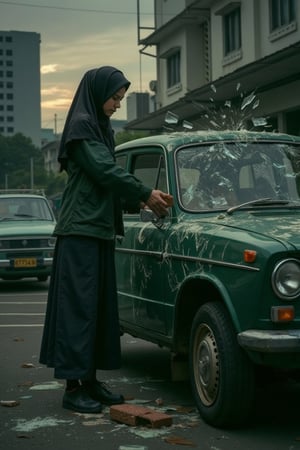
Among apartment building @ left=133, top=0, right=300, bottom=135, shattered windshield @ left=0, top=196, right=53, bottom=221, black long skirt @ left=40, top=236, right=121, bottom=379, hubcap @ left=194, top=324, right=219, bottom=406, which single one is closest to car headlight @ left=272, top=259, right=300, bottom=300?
hubcap @ left=194, top=324, right=219, bottom=406

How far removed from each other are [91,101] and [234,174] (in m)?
1.14

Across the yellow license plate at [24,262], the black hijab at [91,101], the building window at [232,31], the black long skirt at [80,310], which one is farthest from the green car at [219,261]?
the building window at [232,31]

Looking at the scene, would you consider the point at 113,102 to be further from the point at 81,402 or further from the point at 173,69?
the point at 173,69

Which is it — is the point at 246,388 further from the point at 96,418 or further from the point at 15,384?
the point at 15,384

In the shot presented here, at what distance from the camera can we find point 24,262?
15.2 m

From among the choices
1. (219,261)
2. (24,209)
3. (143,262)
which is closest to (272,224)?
(219,261)

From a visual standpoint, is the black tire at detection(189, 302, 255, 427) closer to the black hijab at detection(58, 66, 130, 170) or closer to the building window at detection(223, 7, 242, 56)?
the black hijab at detection(58, 66, 130, 170)

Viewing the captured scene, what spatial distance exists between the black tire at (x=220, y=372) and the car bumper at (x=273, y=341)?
27 cm

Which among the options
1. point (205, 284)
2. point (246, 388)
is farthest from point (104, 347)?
point (246, 388)

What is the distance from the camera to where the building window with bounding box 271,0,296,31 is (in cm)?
2239

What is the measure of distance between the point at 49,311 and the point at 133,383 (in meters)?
1.14

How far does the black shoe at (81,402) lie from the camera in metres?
5.52

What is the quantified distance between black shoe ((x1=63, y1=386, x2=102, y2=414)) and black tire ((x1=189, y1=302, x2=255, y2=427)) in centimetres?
68

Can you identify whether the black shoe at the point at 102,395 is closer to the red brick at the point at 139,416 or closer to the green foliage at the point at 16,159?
the red brick at the point at 139,416
